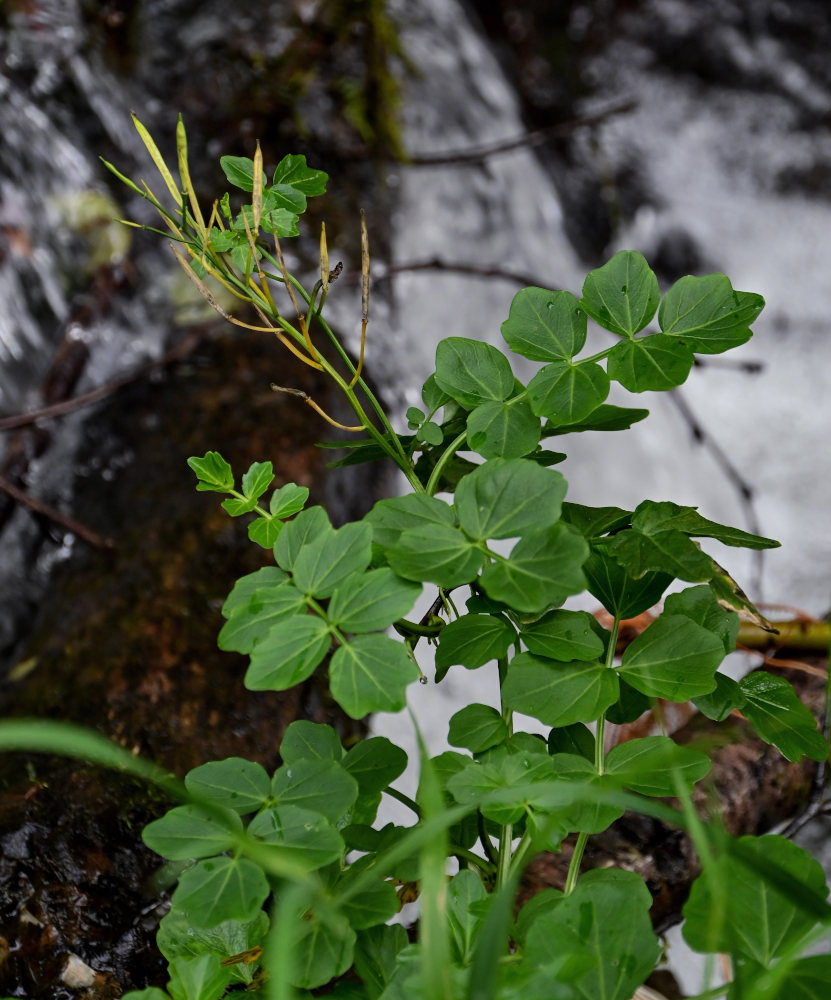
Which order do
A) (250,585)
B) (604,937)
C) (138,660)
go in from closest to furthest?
(604,937)
(250,585)
(138,660)

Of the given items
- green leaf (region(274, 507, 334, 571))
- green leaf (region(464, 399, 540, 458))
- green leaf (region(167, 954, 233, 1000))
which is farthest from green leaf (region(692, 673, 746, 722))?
green leaf (region(167, 954, 233, 1000))

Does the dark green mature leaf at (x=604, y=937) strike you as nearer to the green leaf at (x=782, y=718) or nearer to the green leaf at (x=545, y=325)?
the green leaf at (x=782, y=718)

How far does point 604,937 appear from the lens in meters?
0.64

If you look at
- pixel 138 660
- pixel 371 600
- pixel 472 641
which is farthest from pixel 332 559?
pixel 138 660

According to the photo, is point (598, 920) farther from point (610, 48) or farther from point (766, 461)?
point (610, 48)

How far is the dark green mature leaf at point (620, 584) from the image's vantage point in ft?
2.78

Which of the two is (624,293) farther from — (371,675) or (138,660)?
(138,660)

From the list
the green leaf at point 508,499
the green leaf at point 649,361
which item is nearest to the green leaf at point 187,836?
the green leaf at point 508,499

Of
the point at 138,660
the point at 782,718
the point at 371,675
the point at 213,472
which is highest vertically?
the point at 213,472

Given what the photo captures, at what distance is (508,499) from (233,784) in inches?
14.1

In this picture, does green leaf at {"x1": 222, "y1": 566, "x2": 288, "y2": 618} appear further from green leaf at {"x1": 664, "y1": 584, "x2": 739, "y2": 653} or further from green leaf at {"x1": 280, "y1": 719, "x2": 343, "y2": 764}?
green leaf at {"x1": 664, "y1": 584, "x2": 739, "y2": 653}

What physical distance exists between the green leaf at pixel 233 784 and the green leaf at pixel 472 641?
0.20 meters

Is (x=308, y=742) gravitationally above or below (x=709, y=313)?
below

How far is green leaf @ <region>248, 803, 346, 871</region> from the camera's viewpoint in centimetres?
67
